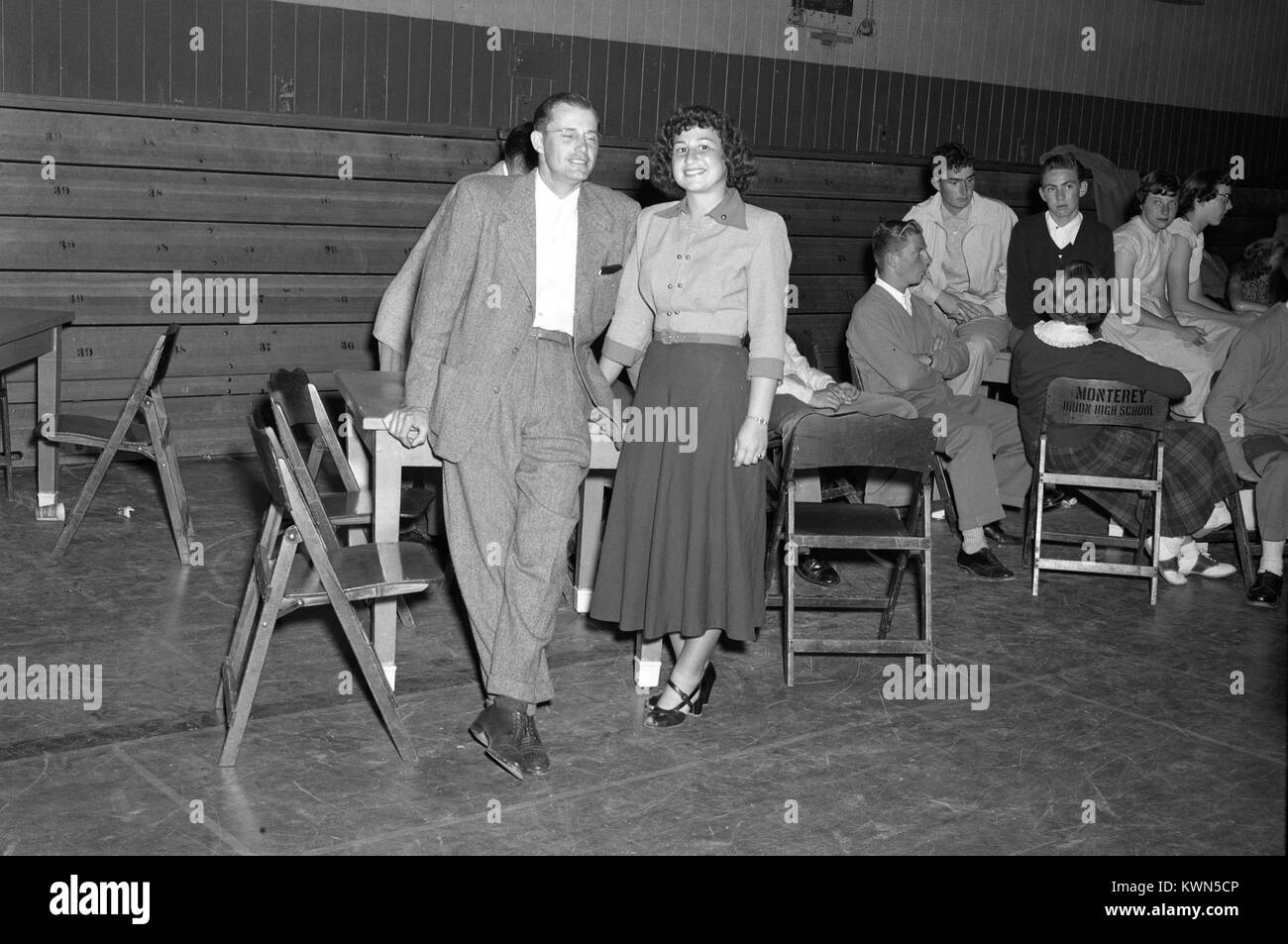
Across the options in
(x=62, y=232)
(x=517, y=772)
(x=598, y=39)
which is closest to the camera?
(x=517, y=772)

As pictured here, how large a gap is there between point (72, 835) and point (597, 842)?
1.27 metres

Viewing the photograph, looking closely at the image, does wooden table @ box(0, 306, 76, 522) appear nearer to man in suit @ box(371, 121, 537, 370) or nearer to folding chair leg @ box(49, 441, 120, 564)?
folding chair leg @ box(49, 441, 120, 564)

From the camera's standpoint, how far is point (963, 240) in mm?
8039

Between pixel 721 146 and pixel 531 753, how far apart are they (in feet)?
5.86

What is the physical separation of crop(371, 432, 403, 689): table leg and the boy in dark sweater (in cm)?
404

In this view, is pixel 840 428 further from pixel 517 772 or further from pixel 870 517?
pixel 517 772

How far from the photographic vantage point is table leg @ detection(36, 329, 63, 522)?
20.8 ft

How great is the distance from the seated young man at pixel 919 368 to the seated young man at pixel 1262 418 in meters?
1.03

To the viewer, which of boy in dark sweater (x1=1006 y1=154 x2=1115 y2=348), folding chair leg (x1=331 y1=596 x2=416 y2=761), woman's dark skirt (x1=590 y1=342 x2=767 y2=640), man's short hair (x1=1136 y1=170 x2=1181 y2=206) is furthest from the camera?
man's short hair (x1=1136 y1=170 x2=1181 y2=206)

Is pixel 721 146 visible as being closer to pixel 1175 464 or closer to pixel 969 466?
pixel 969 466

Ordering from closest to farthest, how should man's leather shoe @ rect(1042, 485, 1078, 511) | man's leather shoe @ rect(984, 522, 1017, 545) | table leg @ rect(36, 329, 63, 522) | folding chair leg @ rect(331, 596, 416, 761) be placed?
folding chair leg @ rect(331, 596, 416, 761), table leg @ rect(36, 329, 63, 522), man's leather shoe @ rect(984, 522, 1017, 545), man's leather shoe @ rect(1042, 485, 1078, 511)

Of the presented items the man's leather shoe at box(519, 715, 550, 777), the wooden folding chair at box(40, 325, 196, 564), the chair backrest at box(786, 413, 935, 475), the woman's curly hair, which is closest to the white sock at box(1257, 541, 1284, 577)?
the chair backrest at box(786, 413, 935, 475)

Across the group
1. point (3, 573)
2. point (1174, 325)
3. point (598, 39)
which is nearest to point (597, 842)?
point (3, 573)

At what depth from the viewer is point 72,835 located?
342 centimetres
